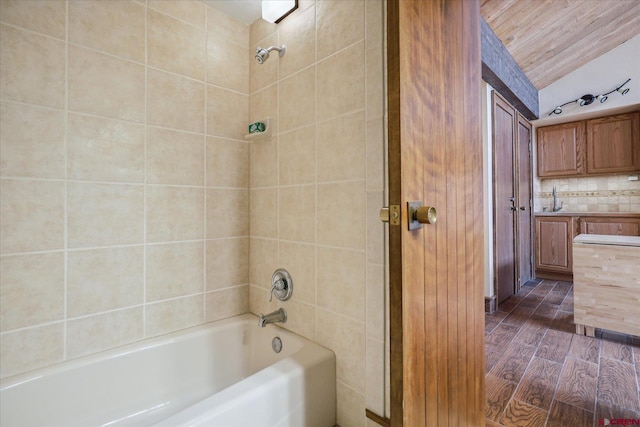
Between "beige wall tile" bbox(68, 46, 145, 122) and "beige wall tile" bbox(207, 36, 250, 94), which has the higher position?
"beige wall tile" bbox(207, 36, 250, 94)

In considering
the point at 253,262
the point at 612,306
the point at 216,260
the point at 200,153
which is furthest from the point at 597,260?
the point at 200,153

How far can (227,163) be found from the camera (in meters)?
1.59

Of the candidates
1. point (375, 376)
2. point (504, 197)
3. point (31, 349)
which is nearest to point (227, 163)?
point (31, 349)

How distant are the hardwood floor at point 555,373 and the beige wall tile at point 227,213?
1.63m

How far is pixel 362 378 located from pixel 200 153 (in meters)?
1.27

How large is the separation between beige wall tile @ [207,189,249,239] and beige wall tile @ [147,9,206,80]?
2.00ft

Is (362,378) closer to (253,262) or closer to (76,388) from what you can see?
(253,262)

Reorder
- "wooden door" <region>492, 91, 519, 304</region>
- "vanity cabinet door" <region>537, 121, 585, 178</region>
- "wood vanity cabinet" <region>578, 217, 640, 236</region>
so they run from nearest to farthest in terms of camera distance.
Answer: "wooden door" <region>492, 91, 519, 304</region> < "wood vanity cabinet" <region>578, 217, 640, 236</region> < "vanity cabinet door" <region>537, 121, 585, 178</region>

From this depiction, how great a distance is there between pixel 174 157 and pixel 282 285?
0.81m

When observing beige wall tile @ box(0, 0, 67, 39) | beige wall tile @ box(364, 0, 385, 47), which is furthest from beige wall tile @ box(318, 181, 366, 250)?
beige wall tile @ box(0, 0, 67, 39)

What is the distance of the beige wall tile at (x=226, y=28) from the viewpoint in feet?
5.05

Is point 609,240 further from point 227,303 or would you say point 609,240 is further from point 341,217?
point 227,303

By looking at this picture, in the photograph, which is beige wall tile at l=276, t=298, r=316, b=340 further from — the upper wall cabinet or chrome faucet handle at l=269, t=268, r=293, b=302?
the upper wall cabinet

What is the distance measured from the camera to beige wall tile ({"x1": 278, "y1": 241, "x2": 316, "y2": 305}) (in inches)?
50.7
